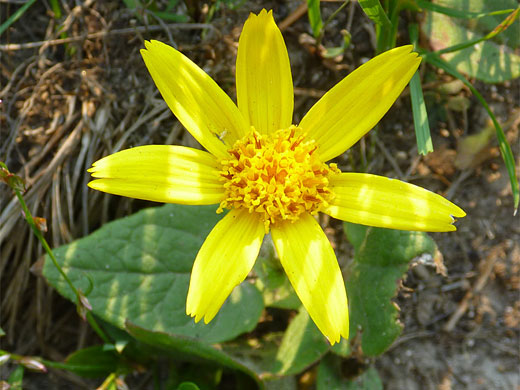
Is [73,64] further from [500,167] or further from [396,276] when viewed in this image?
[500,167]

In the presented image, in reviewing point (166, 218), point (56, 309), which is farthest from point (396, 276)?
point (56, 309)

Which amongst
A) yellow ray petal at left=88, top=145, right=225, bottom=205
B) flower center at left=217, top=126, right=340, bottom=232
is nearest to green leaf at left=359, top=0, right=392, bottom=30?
flower center at left=217, top=126, right=340, bottom=232

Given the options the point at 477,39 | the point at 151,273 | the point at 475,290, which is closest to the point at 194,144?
the point at 151,273

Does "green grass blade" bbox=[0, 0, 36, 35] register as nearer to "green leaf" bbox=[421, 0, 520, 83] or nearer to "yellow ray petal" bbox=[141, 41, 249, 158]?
"yellow ray petal" bbox=[141, 41, 249, 158]

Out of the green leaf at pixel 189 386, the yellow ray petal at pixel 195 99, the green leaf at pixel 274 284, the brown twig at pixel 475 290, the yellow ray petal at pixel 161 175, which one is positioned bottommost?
the brown twig at pixel 475 290

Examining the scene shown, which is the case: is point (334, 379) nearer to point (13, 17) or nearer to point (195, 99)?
point (195, 99)

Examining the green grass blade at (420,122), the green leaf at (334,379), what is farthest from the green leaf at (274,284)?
the green grass blade at (420,122)

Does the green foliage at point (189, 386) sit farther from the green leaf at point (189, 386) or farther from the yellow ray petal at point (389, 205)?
the yellow ray petal at point (389, 205)
